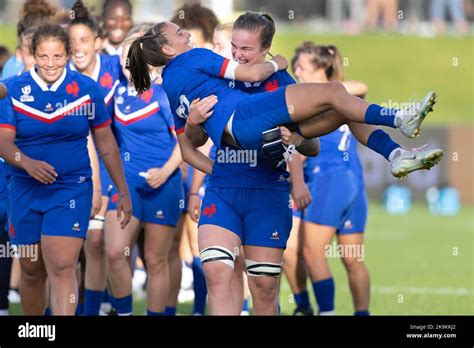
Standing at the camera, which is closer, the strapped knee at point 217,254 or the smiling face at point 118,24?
the strapped knee at point 217,254

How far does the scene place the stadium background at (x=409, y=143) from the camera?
11438mm

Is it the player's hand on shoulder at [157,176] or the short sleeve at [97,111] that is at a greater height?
the short sleeve at [97,111]

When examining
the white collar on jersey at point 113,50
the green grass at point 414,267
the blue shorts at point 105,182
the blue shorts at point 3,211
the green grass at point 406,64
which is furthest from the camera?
the green grass at point 406,64

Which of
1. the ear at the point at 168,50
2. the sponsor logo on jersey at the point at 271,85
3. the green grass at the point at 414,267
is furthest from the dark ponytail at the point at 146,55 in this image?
the green grass at the point at 414,267

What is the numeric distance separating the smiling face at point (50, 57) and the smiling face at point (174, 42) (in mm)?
1059

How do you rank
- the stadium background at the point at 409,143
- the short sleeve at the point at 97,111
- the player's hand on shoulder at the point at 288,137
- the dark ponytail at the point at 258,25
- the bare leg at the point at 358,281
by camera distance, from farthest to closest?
the stadium background at the point at 409,143 < the bare leg at the point at 358,281 < the short sleeve at the point at 97,111 < the dark ponytail at the point at 258,25 < the player's hand on shoulder at the point at 288,137

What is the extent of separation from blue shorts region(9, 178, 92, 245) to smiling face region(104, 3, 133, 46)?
2.47 meters

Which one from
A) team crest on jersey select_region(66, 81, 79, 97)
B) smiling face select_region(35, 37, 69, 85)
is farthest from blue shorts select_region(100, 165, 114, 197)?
smiling face select_region(35, 37, 69, 85)

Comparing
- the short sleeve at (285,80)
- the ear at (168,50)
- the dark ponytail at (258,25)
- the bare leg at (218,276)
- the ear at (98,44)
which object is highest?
the ear at (98,44)

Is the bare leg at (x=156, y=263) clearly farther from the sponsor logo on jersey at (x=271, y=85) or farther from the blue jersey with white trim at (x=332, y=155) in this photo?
the sponsor logo on jersey at (x=271, y=85)

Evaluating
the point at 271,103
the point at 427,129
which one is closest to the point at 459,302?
the point at 271,103

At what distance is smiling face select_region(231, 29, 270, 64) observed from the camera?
6.61m

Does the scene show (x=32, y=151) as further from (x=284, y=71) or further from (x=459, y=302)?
(x=459, y=302)

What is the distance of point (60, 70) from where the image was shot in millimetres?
7484
